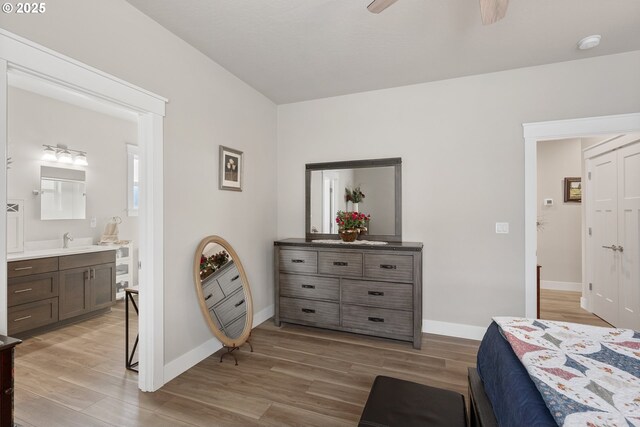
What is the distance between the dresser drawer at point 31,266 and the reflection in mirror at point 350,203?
3.02 meters

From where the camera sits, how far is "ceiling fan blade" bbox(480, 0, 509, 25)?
158cm

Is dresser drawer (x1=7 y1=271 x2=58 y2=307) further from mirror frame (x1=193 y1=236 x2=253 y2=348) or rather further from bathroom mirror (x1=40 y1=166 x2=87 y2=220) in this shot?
mirror frame (x1=193 y1=236 x2=253 y2=348)

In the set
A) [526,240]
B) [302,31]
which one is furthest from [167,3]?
[526,240]

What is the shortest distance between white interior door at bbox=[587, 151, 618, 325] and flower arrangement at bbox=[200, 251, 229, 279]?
4.31m

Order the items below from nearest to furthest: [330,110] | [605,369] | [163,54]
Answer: [605,369] < [163,54] < [330,110]

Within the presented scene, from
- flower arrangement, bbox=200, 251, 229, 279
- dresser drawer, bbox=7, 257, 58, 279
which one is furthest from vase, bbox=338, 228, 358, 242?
dresser drawer, bbox=7, 257, 58, 279

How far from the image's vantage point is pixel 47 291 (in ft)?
11.1

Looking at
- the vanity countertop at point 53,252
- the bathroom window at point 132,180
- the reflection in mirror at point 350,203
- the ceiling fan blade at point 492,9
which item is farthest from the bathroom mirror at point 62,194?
the ceiling fan blade at point 492,9

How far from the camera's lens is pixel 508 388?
50.6 inches

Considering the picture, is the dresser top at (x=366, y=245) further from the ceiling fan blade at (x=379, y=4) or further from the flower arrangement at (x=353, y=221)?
the ceiling fan blade at (x=379, y=4)

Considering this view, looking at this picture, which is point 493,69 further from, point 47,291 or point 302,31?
point 47,291

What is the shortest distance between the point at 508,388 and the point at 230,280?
249 centimetres

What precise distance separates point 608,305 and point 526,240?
1572 mm

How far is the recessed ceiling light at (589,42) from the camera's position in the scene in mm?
2527
